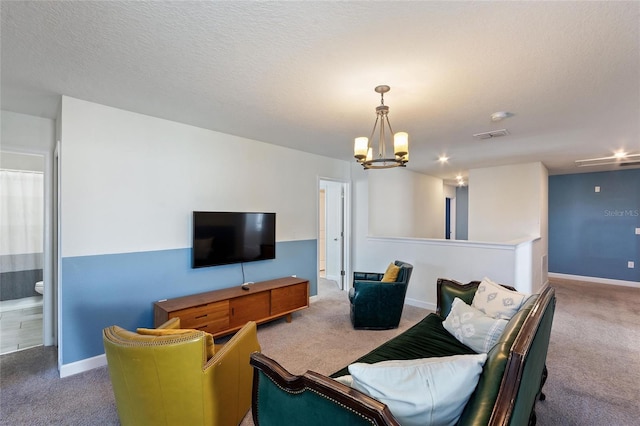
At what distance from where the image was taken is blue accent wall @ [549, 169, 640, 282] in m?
5.95

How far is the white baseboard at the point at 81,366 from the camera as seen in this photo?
2.62 m

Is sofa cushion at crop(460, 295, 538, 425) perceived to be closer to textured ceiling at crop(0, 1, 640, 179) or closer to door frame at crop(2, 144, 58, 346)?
textured ceiling at crop(0, 1, 640, 179)

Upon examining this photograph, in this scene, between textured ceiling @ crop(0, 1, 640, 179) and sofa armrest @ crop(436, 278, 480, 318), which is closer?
textured ceiling @ crop(0, 1, 640, 179)

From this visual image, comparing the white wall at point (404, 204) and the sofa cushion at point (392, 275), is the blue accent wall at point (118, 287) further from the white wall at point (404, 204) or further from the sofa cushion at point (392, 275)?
the white wall at point (404, 204)

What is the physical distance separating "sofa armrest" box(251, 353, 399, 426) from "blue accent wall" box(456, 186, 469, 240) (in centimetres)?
866

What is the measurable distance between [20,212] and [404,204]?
6659 mm

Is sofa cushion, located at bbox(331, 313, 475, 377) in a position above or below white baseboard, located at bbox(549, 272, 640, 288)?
above

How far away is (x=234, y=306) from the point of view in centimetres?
334

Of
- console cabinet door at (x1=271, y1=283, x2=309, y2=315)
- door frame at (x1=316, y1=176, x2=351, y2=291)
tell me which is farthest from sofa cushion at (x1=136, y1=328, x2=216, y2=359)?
door frame at (x1=316, y1=176, x2=351, y2=291)

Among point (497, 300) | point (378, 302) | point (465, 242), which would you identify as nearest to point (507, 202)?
point (465, 242)

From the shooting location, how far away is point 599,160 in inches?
198

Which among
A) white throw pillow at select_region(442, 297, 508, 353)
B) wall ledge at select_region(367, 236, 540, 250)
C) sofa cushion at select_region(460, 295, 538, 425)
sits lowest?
white throw pillow at select_region(442, 297, 508, 353)

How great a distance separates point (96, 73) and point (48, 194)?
5.87ft

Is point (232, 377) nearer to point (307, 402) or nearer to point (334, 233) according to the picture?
point (307, 402)
